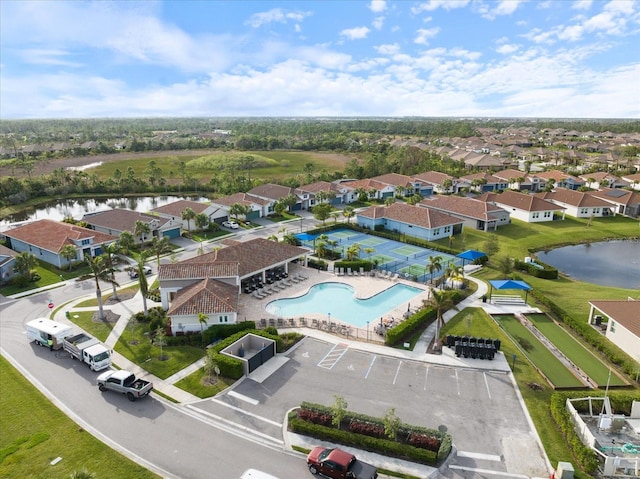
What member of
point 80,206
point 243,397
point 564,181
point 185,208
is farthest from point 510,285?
point 80,206

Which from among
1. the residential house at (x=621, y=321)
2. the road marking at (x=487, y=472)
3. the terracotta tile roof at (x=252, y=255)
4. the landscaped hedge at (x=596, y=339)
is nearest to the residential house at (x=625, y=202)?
the landscaped hedge at (x=596, y=339)

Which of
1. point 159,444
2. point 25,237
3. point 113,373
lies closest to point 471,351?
point 159,444

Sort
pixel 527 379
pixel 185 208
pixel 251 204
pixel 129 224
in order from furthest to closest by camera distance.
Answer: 1. pixel 251 204
2. pixel 185 208
3. pixel 129 224
4. pixel 527 379

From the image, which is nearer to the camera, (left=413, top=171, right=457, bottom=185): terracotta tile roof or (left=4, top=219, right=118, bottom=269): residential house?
(left=4, top=219, right=118, bottom=269): residential house

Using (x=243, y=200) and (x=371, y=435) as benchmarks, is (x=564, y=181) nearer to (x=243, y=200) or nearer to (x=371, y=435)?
(x=243, y=200)

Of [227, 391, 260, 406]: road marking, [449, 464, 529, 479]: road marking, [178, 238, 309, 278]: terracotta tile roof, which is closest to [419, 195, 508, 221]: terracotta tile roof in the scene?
[178, 238, 309, 278]: terracotta tile roof

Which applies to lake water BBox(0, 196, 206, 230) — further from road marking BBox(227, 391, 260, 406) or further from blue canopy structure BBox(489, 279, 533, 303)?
blue canopy structure BBox(489, 279, 533, 303)

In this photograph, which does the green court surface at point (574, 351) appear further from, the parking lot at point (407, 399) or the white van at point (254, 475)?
the white van at point (254, 475)

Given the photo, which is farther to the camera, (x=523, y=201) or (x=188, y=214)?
(x=523, y=201)
